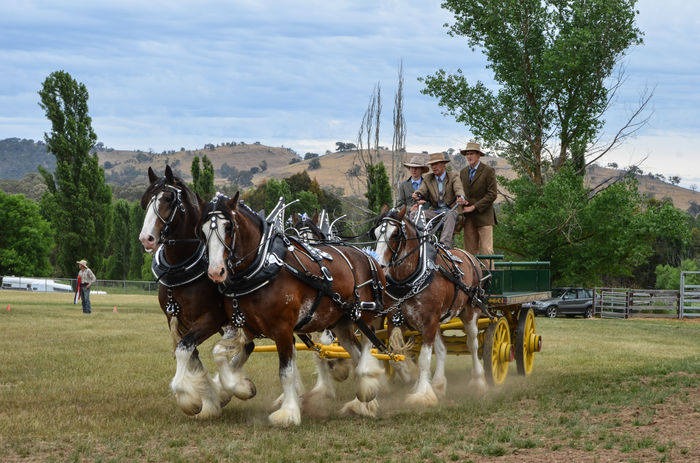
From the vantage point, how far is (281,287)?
7.39m

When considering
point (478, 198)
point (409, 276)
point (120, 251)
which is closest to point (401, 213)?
point (409, 276)

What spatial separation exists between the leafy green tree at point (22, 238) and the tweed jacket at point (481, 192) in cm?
5501

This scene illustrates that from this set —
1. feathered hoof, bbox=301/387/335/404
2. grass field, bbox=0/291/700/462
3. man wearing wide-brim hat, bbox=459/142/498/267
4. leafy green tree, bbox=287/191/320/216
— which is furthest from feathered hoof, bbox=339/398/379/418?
leafy green tree, bbox=287/191/320/216

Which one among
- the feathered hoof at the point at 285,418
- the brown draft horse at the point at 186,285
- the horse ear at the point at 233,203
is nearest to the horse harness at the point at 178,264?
the brown draft horse at the point at 186,285

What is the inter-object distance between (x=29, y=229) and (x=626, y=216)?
47477 millimetres

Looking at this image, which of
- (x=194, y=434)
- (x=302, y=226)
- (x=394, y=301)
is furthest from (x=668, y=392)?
(x=194, y=434)

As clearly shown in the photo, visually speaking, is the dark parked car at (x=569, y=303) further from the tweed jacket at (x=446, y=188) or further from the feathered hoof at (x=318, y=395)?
the feathered hoof at (x=318, y=395)

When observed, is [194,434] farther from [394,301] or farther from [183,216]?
[394,301]

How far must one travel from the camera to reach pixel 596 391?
32.8 feet

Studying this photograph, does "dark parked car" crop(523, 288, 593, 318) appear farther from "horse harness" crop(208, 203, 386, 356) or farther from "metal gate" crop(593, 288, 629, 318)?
"horse harness" crop(208, 203, 386, 356)

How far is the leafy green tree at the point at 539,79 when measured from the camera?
31.2m

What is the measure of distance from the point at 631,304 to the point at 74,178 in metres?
28.6

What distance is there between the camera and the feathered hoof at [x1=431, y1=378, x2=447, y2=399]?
9.41 m

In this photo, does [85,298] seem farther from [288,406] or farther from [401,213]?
[288,406]
